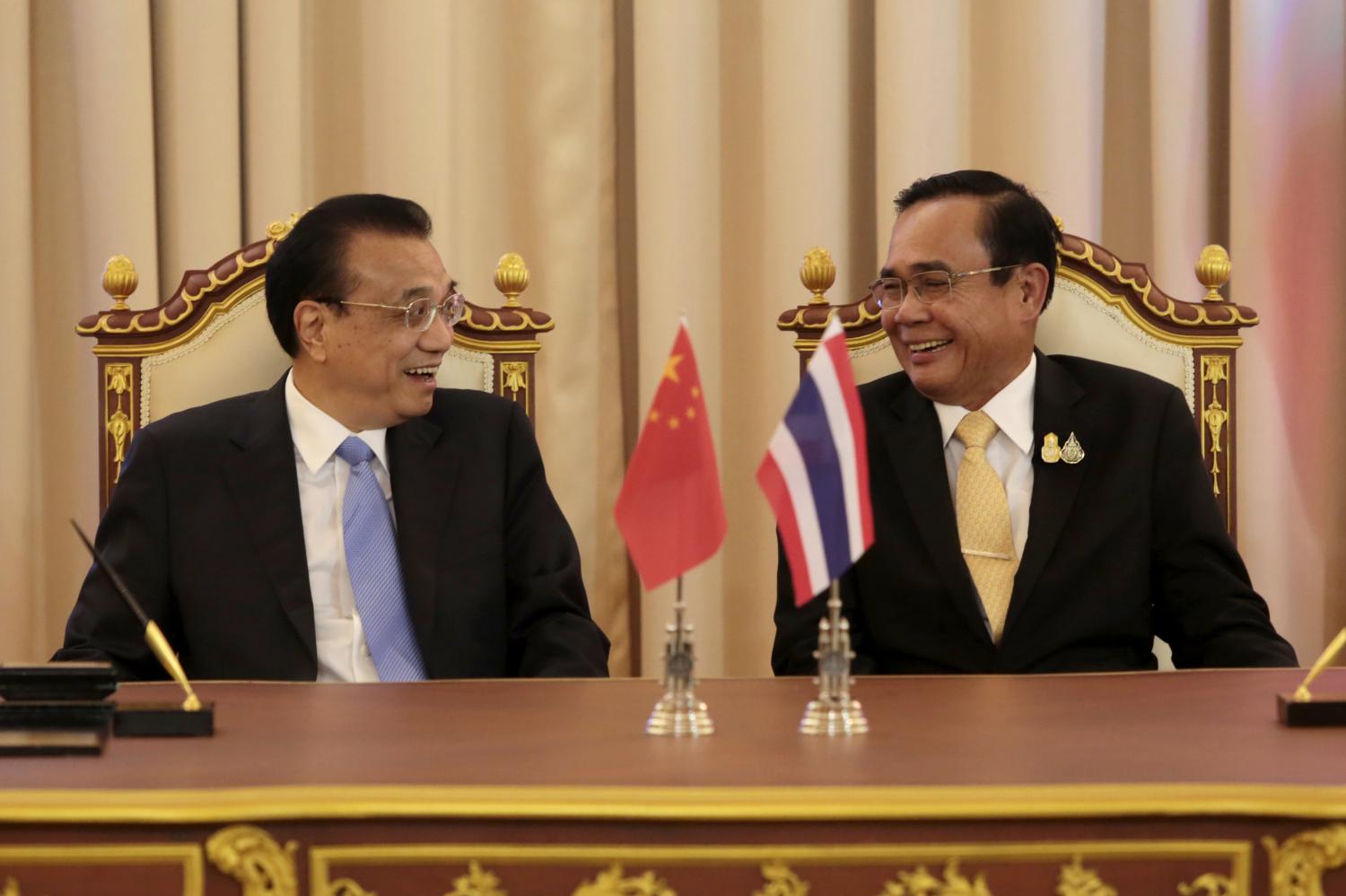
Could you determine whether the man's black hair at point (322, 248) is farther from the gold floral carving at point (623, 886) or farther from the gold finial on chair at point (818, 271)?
the gold floral carving at point (623, 886)

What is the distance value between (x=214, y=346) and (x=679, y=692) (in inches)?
63.2

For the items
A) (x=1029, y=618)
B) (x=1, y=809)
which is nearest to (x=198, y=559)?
(x=1, y=809)

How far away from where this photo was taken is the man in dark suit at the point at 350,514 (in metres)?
2.55

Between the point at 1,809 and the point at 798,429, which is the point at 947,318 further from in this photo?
the point at 1,809

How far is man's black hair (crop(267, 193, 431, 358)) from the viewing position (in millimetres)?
2768

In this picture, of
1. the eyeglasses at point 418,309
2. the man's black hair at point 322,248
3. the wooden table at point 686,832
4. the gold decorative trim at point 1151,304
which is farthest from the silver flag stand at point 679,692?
the gold decorative trim at point 1151,304

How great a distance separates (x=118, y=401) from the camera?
2.99 metres

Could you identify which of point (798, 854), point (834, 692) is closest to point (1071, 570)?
point (834, 692)

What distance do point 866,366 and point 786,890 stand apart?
172 centimetres

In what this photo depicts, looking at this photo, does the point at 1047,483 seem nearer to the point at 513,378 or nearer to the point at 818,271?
the point at 818,271

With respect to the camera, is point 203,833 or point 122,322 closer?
point 203,833

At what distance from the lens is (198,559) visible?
2.58 metres

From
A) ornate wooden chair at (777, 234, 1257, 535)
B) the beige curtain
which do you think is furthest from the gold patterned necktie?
the beige curtain

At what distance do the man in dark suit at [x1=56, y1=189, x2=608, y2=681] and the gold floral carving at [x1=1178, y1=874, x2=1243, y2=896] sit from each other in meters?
1.26
